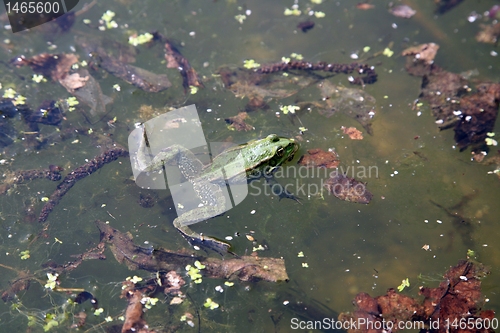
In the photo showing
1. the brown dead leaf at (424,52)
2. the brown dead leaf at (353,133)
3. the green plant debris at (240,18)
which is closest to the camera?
the brown dead leaf at (353,133)

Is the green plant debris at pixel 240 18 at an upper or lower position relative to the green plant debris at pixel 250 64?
upper

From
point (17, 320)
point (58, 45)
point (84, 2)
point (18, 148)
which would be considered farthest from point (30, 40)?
point (17, 320)

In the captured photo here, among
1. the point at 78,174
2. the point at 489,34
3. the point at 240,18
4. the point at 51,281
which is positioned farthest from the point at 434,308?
the point at 240,18

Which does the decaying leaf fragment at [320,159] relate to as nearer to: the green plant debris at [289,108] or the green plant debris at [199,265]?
the green plant debris at [289,108]

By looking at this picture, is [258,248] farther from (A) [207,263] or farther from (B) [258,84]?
(B) [258,84]

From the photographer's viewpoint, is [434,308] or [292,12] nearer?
[434,308]

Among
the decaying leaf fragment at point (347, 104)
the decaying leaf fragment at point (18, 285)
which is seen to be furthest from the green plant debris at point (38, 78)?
the decaying leaf fragment at point (347, 104)

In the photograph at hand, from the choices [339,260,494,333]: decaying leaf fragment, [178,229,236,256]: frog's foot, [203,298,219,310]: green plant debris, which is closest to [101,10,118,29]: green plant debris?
[178,229,236,256]: frog's foot

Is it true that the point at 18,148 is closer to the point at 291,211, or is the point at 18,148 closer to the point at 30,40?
the point at 30,40
